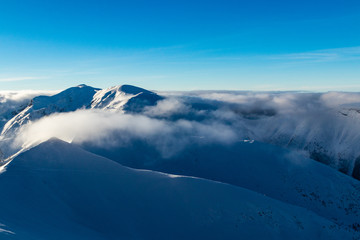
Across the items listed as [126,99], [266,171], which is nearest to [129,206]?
[266,171]

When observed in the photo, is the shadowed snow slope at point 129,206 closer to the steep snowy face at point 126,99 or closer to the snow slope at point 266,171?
the snow slope at point 266,171

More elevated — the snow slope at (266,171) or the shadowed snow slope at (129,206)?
the shadowed snow slope at (129,206)

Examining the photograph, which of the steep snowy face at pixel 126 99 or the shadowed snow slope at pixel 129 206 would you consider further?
the steep snowy face at pixel 126 99

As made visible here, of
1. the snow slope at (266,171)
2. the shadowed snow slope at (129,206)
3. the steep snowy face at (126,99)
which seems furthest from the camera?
the steep snowy face at (126,99)

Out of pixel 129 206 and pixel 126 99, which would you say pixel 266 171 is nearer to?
pixel 129 206

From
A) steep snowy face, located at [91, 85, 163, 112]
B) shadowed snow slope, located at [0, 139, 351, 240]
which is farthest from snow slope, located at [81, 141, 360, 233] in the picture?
steep snowy face, located at [91, 85, 163, 112]

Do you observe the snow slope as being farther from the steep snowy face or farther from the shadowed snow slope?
the steep snowy face

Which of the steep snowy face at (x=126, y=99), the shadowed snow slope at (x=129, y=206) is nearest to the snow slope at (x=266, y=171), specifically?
the shadowed snow slope at (x=129, y=206)
